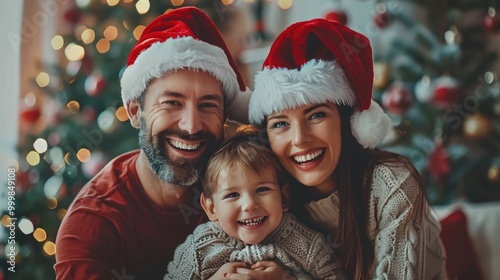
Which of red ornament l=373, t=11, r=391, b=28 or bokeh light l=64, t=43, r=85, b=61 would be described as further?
red ornament l=373, t=11, r=391, b=28

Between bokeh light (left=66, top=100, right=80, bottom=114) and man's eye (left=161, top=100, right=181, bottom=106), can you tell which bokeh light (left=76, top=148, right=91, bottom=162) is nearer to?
bokeh light (left=66, top=100, right=80, bottom=114)

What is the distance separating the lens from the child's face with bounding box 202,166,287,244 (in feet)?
3.47

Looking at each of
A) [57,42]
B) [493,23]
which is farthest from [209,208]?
[493,23]

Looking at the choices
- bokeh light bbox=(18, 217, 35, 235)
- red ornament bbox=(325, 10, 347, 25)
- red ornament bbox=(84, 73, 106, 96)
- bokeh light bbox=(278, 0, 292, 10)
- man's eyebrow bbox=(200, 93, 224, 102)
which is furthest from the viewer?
bokeh light bbox=(278, 0, 292, 10)

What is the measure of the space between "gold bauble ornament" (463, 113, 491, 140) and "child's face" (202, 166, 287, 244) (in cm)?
153

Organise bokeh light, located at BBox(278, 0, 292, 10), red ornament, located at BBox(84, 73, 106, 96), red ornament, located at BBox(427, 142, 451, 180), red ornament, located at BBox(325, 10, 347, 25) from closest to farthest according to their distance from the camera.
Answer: red ornament, located at BBox(84, 73, 106, 96) → red ornament, located at BBox(325, 10, 347, 25) → red ornament, located at BBox(427, 142, 451, 180) → bokeh light, located at BBox(278, 0, 292, 10)

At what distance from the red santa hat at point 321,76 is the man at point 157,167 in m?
0.11

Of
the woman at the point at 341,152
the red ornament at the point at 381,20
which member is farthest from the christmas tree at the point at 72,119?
the woman at the point at 341,152

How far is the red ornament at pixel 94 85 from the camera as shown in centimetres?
210

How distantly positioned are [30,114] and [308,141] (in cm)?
147

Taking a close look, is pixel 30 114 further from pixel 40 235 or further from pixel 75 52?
pixel 40 235

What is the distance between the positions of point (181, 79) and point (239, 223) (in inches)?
11.6

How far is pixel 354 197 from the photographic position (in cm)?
114

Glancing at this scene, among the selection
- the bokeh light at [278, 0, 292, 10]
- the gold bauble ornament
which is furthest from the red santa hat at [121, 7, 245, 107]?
the bokeh light at [278, 0, 292, 10]
